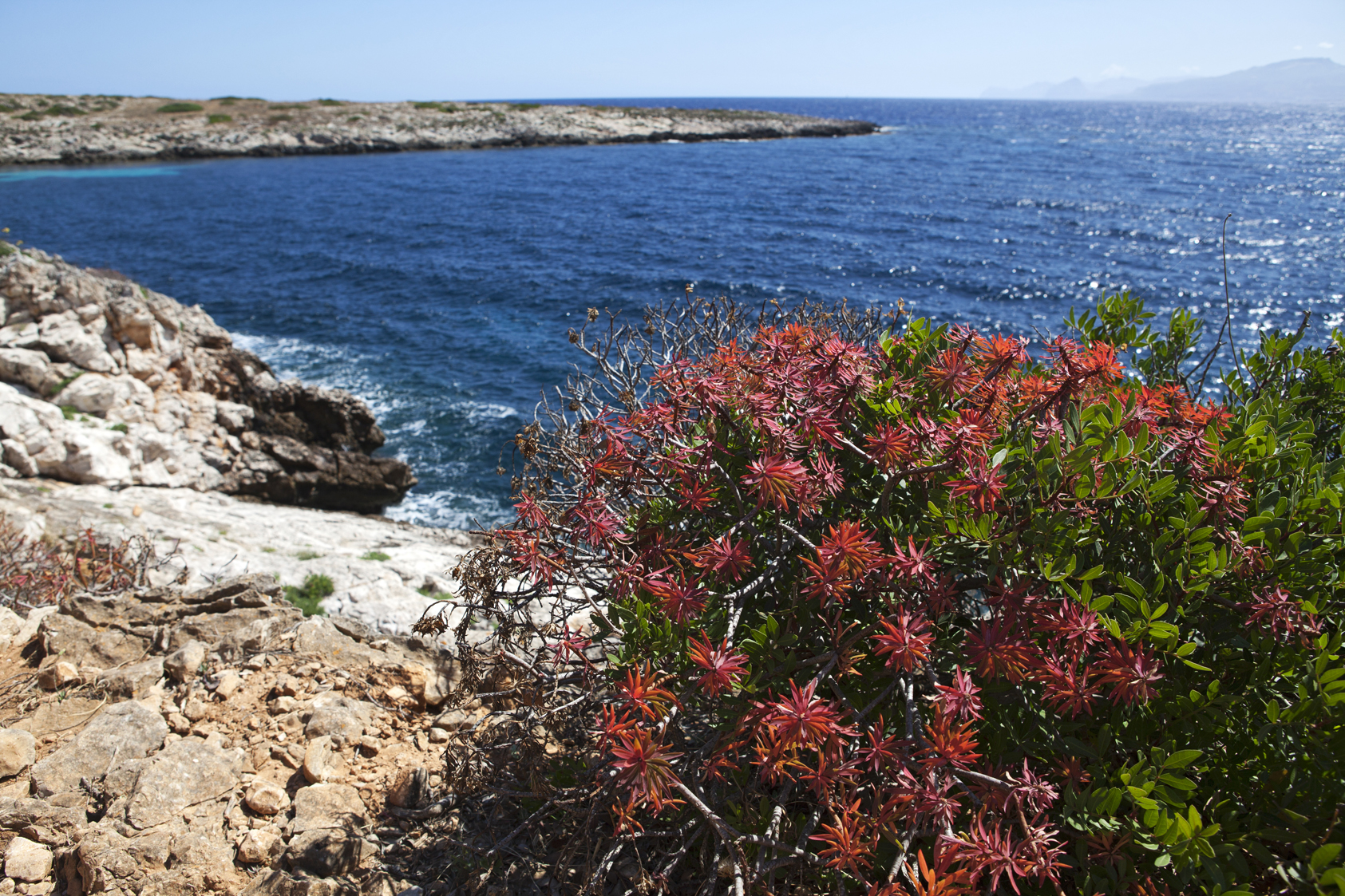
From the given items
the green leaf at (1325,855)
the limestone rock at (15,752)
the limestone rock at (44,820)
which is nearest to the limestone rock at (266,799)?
the limestone rock at (44,820)

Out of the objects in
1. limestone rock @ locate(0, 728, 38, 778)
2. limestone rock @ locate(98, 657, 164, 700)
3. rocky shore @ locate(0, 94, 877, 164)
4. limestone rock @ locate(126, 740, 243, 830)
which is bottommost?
limestone rock @ locate(126, 740, 243, 830)

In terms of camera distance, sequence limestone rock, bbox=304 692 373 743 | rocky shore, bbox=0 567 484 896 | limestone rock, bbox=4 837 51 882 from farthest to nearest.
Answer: limestone rock, bbox=304 692 373 743, rocky shore, bbox=0 567 484 896, limestone rock, bbox=4 837 51 882

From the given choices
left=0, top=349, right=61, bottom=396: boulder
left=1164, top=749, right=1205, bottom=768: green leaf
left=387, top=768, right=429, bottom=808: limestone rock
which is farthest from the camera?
left=0, top=349, right=61, bottom=396: boulder

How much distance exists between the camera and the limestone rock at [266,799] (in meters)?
3.74

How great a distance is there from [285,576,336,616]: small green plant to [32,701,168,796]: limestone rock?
270 centimetres

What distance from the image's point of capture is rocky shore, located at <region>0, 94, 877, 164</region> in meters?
63.5

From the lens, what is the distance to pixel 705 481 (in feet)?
9.44

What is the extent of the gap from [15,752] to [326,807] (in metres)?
1.76

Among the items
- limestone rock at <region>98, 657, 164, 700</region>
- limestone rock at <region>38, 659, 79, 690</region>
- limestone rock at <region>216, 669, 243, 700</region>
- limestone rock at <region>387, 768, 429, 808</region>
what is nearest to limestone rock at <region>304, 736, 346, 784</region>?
limestone rock at <region>387, 768, 429, 808</region>

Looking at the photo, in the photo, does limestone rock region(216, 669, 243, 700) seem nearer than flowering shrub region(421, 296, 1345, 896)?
No

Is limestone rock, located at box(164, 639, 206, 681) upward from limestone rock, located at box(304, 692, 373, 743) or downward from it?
upward

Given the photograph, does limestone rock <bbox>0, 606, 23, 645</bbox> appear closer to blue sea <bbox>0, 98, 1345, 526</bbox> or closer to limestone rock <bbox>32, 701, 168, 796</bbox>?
limestone rock <bbox>32, 701, 168, 796</bbox>

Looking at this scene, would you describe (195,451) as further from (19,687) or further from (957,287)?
(957,287)

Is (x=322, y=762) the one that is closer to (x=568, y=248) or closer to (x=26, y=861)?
(x=26, y=861)
